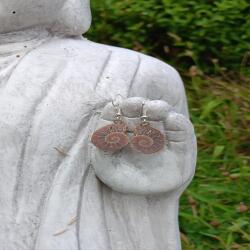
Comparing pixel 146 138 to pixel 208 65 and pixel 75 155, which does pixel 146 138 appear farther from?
pixel 208 65

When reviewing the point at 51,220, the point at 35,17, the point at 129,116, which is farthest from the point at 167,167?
the point at 35,17

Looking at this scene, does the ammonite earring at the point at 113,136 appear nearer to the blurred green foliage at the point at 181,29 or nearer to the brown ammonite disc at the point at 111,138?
the brown ammonite disc at the point at 111,138

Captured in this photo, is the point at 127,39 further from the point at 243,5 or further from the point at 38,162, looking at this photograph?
the point at 38,162

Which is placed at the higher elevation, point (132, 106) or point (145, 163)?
point (132, 106)

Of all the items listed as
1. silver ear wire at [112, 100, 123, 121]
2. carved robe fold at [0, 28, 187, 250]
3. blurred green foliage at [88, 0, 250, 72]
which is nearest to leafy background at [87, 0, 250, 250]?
blurred green foliage at [88, 0, 250, 72]

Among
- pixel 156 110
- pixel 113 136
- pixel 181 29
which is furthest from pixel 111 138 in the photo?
pixel 181 29

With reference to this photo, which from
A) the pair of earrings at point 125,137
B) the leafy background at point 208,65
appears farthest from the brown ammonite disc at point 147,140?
the leafy background at point 208,65
